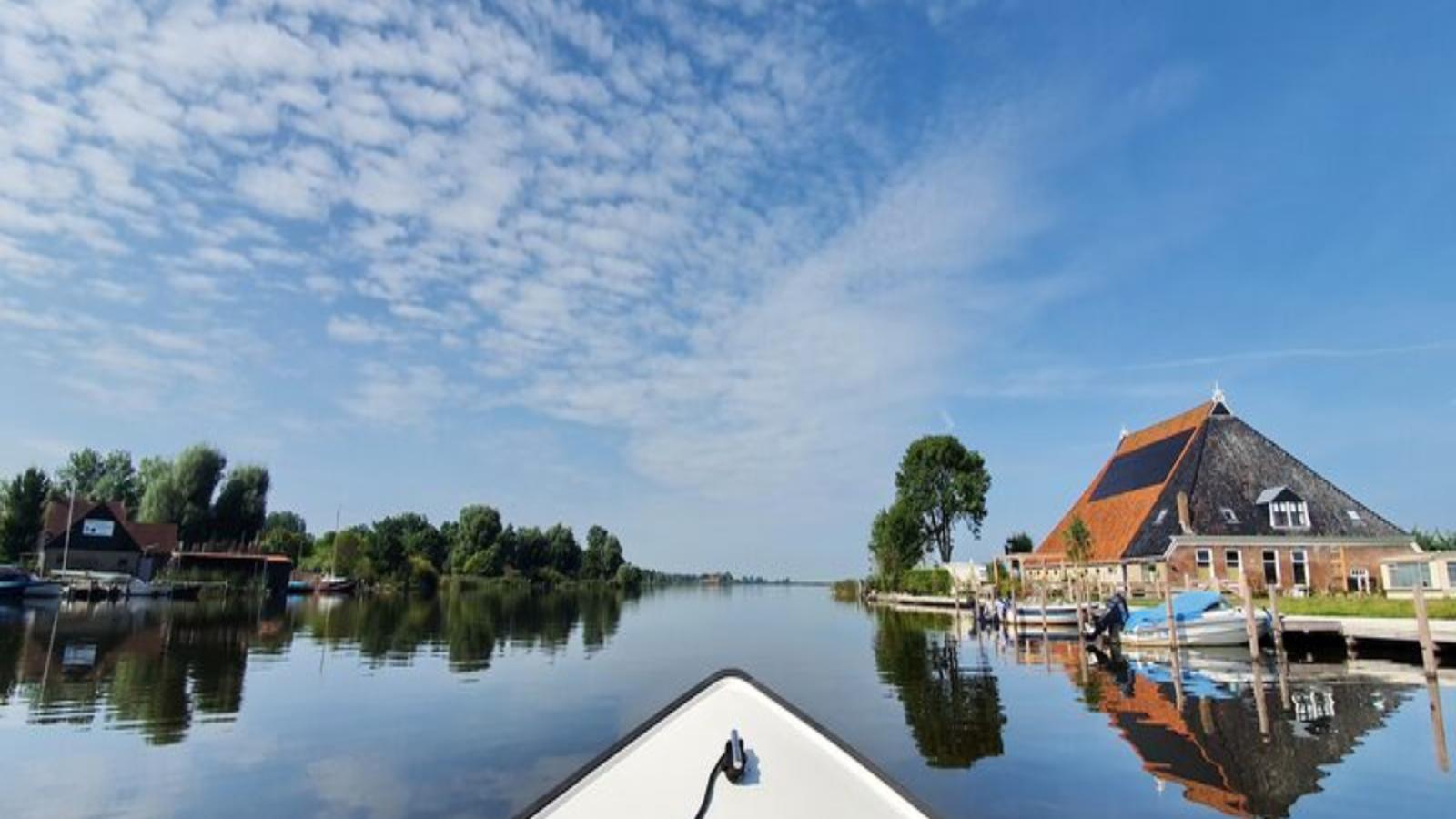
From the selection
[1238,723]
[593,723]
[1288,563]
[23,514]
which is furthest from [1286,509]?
[23,514]

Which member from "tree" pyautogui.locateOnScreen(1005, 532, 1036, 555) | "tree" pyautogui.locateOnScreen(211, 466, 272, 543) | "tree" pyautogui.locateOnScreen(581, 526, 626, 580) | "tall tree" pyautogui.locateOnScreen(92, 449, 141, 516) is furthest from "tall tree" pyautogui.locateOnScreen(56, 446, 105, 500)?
"tree" pyautogui.locateOnScreen(1005, 532, 1036, 555)

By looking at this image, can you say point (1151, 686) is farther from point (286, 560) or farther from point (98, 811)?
point (286, 560)

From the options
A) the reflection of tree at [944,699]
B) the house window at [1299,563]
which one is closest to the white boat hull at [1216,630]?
the reflection of tree at [944,699]

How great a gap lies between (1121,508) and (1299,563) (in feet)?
30.0

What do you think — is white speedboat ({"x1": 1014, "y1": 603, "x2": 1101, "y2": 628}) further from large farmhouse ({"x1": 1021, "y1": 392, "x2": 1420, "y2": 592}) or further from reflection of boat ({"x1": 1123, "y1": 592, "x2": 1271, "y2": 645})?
reflection of boat ({"x1": 1123, "y1": 592, "x2": 1271, "y2": 645})

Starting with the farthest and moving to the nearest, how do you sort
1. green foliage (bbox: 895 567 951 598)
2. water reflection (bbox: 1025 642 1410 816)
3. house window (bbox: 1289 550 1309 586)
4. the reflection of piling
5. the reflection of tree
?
green foliage (bbox: 895 567 951 598) < house window (bbox: 1289 550 1309 586) < the reflection of tree < the reflection of piling < water reflection (bbox: 1025 642 1410 816)

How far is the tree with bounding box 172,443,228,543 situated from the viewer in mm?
68375

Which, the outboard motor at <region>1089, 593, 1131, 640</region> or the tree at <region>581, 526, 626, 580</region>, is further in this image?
the tree at <region>581, 526, 626, 580</region>

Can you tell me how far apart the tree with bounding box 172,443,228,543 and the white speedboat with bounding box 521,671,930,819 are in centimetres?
7798

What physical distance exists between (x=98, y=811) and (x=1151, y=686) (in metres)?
19.6

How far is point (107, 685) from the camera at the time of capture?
17297mm

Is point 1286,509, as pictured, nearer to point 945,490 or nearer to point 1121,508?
point 1121,508

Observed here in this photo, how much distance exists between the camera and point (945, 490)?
6594 centimetres

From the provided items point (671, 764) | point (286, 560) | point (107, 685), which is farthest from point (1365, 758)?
point (286, 560)
